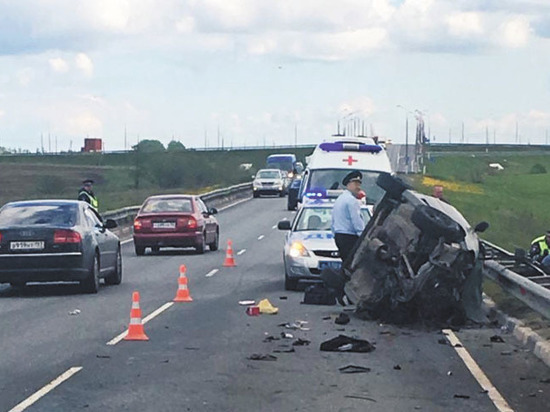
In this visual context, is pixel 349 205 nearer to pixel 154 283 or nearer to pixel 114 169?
pixel 154 283

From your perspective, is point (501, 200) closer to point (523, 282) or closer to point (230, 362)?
point (523, 282)

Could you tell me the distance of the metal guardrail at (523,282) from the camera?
1398 cm

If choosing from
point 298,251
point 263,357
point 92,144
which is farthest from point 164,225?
point 92,144

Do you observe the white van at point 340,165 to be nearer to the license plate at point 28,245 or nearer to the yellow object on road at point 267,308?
the license plate at point 28,245

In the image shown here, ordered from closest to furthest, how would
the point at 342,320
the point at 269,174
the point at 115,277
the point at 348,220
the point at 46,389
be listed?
the point at 46,389 → the point at 342,320 → the point at 348,220 → the point at 115,277 → the point at 269,174

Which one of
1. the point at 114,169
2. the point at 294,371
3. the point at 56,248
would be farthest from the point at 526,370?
the point at 114,169

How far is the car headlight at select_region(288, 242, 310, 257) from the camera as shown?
20469 mm

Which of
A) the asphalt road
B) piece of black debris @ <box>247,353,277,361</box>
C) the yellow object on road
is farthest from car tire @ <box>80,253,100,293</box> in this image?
piece of black debris @ <box>247,353,277,361</box>

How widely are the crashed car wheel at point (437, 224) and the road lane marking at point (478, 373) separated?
1.20m

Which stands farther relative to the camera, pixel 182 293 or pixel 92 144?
pixel 92 144

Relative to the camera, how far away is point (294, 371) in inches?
473

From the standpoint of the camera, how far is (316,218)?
22.0 metres

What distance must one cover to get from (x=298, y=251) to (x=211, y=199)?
128 feet

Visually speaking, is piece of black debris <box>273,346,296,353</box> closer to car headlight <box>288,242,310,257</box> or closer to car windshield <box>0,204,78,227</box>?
car headlight <box>288,242,310,257</box>
